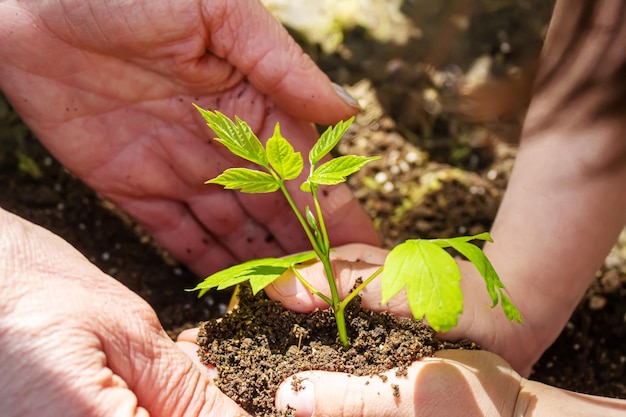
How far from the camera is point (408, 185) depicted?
2.74 m

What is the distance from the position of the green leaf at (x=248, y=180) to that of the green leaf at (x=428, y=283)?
0.38 m

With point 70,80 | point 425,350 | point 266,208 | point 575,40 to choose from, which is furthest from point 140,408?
point 575,40

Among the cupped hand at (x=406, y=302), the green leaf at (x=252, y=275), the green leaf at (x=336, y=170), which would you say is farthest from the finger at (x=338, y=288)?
the green leaf at (x=336, y=170)

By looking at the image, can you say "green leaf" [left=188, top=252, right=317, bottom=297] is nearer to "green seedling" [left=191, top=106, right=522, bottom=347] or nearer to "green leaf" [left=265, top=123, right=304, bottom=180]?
"green seedling" [left=191, top=106, right=522, bottom=347]

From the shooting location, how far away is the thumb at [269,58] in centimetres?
198

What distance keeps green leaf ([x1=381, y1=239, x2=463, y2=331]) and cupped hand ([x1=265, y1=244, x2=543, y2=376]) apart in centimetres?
44

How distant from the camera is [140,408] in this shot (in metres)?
1.43

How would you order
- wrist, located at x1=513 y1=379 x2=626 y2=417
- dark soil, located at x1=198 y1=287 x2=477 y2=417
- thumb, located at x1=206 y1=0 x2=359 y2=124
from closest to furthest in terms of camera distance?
dark soil, located at x1=198 y1=287 x2=477 y2=417, wrist, located at x1=513 y1=379 x2=626 y2=417, thumb, located at x1=206 y1=0 x2=359 y2=124

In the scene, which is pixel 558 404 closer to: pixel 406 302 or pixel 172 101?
pixel 406 302

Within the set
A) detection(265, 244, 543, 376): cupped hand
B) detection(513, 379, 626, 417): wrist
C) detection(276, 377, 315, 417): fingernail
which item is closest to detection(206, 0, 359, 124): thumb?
detection(265, 244, 543, 376): cupped hand

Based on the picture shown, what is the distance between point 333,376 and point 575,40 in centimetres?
106

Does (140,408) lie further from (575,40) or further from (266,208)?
(575,40)

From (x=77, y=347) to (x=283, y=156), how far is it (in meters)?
0.63

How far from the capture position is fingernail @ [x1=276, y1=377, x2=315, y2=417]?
1.55 m
